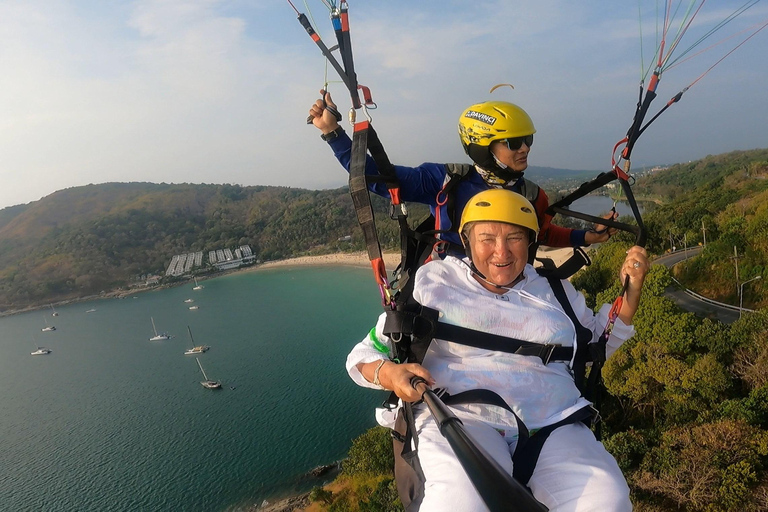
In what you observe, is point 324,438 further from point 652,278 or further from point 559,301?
point 559,301

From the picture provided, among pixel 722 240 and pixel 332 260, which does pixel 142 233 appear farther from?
pixel 722 240

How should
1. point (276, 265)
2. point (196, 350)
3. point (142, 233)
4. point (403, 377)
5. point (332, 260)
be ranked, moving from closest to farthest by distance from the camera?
point (403, 377) → point (196, 350) → point (332, 260) → point (276, 265) → point (142, 233)

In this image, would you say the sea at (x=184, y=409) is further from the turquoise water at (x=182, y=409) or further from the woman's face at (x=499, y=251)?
the woman's face at (x=499, y=251)

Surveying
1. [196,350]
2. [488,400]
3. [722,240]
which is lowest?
[196,350]

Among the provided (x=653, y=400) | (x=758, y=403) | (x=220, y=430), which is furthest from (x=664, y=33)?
(x=220, y=430)

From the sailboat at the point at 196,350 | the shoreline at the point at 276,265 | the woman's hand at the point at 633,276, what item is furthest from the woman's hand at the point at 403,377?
the shoreline at the point at 276,265

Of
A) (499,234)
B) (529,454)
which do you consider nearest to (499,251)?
(499,234)
